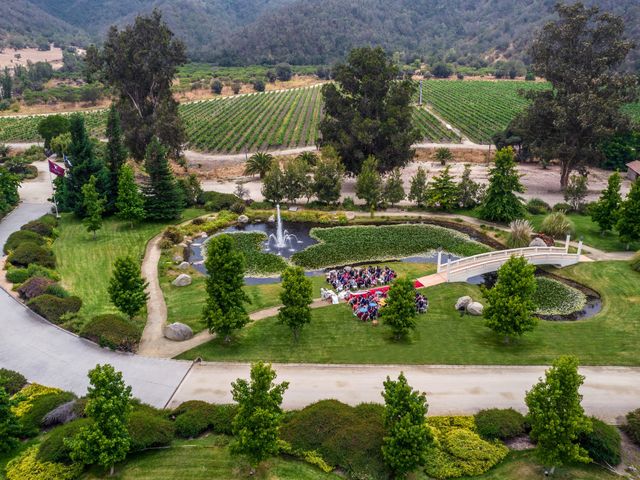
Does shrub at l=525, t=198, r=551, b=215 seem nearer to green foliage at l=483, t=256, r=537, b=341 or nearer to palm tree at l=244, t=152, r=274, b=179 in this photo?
green foliage at l=483, t=256, r=537, b=341

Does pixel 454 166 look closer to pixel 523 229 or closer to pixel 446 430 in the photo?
pixel 523 229

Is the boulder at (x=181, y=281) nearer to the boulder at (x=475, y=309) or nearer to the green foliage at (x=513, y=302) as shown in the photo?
the boulder at (x=475, y=309)

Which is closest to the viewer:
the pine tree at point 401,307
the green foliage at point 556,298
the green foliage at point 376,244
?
the pine tree at point 401,307

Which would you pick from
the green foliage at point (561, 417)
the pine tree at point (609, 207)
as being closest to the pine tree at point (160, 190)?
the pine tree at point (609, 207)

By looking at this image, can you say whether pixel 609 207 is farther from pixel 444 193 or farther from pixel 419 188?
pixel 419 188

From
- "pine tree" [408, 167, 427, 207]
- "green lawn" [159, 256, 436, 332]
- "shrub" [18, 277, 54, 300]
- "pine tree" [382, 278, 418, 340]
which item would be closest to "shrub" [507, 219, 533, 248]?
"green lawn" [159, 256, 436, 332]

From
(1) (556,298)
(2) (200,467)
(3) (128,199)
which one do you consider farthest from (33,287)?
(1) (556,298)

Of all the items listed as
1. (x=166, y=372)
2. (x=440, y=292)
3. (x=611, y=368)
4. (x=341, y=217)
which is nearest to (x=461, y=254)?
(x=440, y=292)
